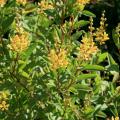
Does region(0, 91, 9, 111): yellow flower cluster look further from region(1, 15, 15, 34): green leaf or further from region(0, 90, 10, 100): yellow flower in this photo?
region(1, 15, 15, 34): green leaf

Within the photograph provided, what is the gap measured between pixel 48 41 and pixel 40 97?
44cm

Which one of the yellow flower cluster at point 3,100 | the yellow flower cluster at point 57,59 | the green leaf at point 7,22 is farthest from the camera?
the green leaf at point 7,22

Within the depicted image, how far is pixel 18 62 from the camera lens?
9.55 ft

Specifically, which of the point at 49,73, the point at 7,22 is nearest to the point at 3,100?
the point at 49,73

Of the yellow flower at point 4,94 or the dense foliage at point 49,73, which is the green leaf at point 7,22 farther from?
the yellow flower at point 4,94

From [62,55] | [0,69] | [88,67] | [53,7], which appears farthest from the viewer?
[53,7]

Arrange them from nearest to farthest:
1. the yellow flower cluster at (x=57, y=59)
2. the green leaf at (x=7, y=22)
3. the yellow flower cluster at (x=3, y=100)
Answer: the yellow flower cluster at (x=57, y=59) < the yellow flower cluster at (x=3, y=100) < the green leaf at (x=7, y=22)

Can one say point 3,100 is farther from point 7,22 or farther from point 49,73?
point 7,22

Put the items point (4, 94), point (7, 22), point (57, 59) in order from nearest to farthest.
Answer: point (57, 59), point (4, 94), point (7, 22)

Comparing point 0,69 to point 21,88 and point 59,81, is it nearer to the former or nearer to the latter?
point 21,88

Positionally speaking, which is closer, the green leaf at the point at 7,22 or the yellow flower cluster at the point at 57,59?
the yellow flower cluster at the point at 57,59

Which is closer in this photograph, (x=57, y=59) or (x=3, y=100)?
(x=57, y=59)

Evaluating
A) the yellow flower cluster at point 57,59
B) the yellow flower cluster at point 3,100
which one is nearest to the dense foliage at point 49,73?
the yellow flower cluster at point 3,100

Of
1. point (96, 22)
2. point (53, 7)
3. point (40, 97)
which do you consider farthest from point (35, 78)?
point (96, 22)
